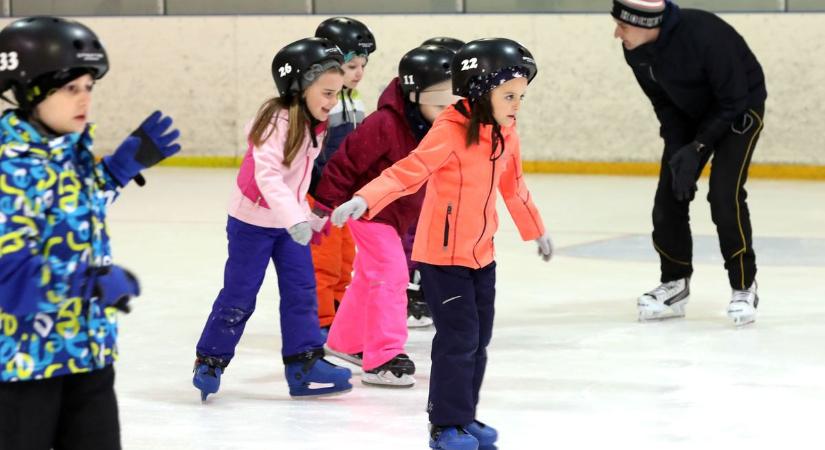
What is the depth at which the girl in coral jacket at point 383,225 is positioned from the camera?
4938 mm

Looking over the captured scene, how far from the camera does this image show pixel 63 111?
2723mm

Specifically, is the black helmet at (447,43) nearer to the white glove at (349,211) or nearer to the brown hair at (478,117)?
the brown hair at (478,117)

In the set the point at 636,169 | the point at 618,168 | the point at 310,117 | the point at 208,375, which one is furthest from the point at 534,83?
the point at 208,375

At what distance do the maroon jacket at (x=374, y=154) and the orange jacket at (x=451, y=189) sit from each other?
1.02 meters

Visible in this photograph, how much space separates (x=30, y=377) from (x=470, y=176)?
1.64 m

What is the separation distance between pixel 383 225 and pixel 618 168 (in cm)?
768

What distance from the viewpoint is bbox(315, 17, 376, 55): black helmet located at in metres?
5.73

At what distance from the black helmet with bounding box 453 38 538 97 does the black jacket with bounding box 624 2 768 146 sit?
2142 millimetres

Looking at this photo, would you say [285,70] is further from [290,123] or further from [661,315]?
[661,315]

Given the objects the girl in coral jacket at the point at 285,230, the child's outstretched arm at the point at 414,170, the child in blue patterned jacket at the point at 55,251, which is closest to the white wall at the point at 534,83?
the girl in coral jacket at the point at 285,230

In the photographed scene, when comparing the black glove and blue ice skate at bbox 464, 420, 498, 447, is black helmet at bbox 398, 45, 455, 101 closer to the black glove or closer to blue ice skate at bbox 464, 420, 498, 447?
blue ice skate at bbox 464, 420, 498, 447

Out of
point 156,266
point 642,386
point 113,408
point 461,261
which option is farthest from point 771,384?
point 156,266

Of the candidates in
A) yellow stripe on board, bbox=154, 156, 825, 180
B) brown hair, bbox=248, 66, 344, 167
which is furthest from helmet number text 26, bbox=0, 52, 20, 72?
yellow stripe on board, bbox=154, 156, 825, 180

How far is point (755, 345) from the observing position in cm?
564
